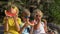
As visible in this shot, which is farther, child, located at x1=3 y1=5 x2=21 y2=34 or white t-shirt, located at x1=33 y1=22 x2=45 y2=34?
white t-shirt, located at x1=33 y1=22 x2=45 y2=34

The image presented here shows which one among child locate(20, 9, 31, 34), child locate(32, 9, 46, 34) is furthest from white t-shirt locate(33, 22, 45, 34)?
child locate(20, 9, 31, 34)

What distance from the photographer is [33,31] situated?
15.0 feet

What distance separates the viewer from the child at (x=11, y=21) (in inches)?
176

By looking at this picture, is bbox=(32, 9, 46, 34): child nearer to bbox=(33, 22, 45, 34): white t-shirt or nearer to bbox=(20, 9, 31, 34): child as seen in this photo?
bbox=(33, 22, 45, 34): white t-shirt

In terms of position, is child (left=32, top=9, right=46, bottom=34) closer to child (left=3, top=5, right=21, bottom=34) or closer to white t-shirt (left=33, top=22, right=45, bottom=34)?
white t-shirt (left=33, top=22, right=45, bottom=34)

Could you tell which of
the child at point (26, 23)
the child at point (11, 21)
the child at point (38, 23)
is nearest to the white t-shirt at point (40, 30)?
the child at point (38, 23)

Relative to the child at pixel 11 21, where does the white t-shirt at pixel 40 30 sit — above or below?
below

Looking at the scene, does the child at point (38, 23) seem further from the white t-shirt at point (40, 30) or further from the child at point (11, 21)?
the child at point (11, 21)

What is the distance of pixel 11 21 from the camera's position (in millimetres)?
4609

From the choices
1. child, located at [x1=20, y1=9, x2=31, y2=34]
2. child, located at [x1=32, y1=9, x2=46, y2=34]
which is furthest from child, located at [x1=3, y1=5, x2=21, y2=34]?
child, located at [x1=32, y1=9, x2=46, y2=34]

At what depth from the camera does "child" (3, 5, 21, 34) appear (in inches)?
176

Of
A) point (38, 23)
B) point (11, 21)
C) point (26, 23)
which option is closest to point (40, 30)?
point (38, 23)

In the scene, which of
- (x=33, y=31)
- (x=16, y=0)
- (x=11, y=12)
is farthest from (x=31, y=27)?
(x=16, y=0)

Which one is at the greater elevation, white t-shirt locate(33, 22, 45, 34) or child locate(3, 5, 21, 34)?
child locate(3, 5, 21, 34)
